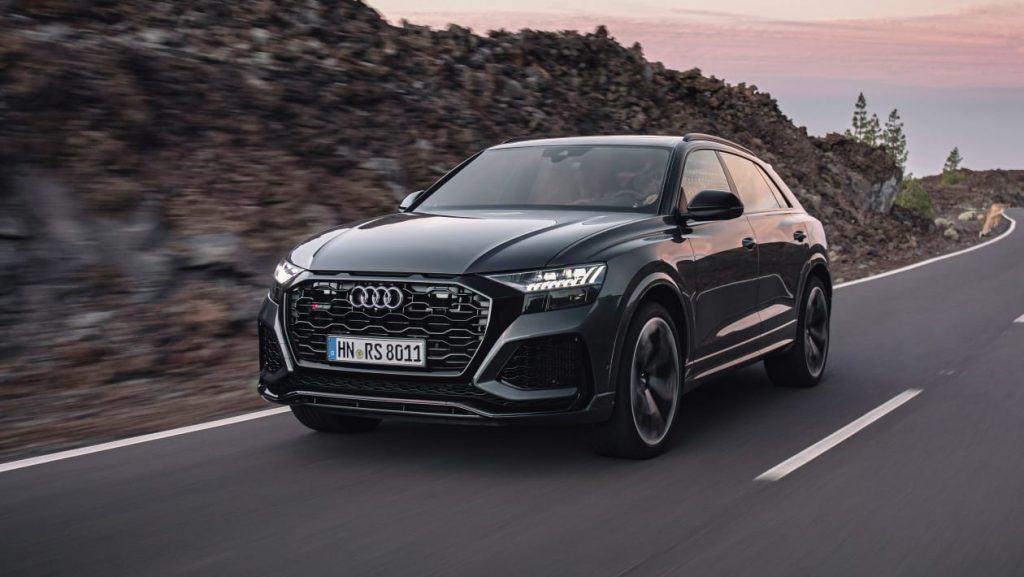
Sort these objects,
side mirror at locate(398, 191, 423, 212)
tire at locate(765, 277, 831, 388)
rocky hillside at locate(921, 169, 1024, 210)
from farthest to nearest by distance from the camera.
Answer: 1. rocky hillside at locate(921, 169, 1024, 210)
2. tire at locate(765, 277, 831, 388)
3. side mirror at locate(398, 191, 423, 212)

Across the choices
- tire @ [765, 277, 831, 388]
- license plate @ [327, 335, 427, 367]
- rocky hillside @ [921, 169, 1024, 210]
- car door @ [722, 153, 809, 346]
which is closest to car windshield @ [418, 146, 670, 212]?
car door @ [722, 153, 809, 346]

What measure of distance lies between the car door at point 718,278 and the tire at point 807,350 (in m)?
1.03

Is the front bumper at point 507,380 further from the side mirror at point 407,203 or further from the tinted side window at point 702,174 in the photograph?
the side mirror at point 407,203

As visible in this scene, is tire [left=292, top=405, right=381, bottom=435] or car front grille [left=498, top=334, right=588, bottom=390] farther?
tire [left=292, top=405, right=381, bottom=435]

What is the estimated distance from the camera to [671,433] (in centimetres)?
655

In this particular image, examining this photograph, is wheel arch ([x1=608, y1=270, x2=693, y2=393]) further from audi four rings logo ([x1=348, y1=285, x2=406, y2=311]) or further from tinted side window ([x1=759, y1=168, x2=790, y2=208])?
tinted side window ([x1=759, y1=168, x2=790, y2=208])

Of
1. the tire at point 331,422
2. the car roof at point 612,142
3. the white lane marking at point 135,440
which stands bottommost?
the white lane marking at point 135,440

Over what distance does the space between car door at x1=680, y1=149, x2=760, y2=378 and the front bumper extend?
1160 millimetres

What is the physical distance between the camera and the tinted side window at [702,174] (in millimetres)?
7230

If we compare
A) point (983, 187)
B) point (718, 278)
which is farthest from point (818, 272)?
point (983, 187)

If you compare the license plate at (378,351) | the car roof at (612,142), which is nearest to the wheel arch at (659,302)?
the license plate at (378,351)

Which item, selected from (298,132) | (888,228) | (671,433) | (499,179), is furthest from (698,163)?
(888,228)

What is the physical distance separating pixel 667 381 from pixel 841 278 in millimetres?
15039

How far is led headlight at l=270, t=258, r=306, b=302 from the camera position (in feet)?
20.1
